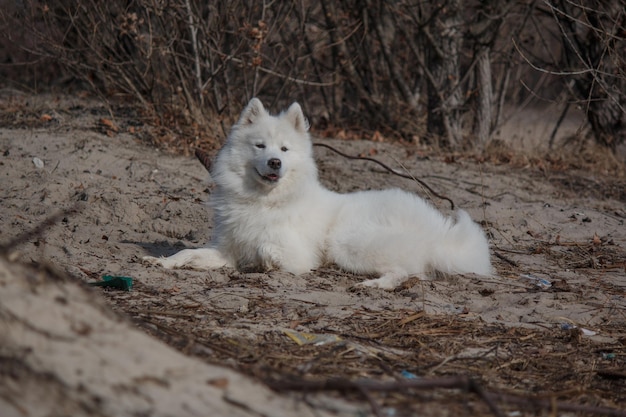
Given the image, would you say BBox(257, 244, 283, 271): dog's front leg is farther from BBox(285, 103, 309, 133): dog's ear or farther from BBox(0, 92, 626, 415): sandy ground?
BBox(285, 103, 309, 133): dog's ear

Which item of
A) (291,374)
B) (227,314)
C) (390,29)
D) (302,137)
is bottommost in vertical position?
(227,314)

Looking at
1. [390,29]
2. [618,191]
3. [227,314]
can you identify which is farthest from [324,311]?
[390,29]

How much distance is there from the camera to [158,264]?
19.6ft

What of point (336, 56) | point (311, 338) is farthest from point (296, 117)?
point (336, 56)

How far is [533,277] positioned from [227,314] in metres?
2.81

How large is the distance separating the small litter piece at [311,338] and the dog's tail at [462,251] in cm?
193

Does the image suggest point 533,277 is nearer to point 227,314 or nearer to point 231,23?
point 227,314

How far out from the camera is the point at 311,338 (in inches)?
172

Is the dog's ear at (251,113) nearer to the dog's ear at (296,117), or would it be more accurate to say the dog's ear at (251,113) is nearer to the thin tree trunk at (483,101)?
the dog's ear at (296,117)

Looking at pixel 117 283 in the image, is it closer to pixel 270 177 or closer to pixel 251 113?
→ pixel 270 177

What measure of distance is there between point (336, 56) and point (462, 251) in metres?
7.01

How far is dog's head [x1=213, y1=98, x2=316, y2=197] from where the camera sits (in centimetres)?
634

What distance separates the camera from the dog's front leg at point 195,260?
6016 millimetres

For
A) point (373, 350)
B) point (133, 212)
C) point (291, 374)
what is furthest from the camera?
point (133, 212)
